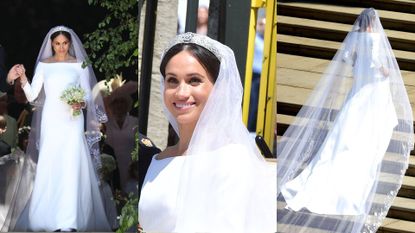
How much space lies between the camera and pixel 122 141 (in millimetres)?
6598

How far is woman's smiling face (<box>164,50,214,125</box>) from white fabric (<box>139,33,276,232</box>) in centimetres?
3

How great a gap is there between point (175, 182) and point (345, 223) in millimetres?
4848

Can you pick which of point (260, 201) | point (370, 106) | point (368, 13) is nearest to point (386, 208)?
point (370, 106)

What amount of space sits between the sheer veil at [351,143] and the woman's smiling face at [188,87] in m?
4.58

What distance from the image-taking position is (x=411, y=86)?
11.6 meters

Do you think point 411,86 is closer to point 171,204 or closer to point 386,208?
point 386,208

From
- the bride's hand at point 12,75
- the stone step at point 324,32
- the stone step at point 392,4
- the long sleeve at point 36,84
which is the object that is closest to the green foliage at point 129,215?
the long sleeve at point 36,84

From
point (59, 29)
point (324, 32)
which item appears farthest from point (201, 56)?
point (324, 32)

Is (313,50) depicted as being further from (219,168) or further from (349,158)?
(219,168)

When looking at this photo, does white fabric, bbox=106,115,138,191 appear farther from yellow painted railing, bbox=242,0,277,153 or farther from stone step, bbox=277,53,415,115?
stone step, bbox=277,53,415,115

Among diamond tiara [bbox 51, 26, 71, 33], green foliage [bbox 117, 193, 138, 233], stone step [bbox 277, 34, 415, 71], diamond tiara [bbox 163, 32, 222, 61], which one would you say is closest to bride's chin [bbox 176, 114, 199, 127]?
diamond tiara [bbox 163, 32, 222, 61]

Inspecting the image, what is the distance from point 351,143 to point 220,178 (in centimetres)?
560

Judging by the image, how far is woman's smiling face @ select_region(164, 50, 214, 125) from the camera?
4559 millimetres

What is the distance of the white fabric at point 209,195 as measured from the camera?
14.6 feet
